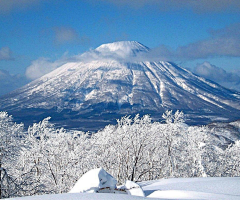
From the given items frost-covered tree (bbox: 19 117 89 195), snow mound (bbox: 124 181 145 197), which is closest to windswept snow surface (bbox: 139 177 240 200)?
snow mound (bbox: 124 181 145 197)

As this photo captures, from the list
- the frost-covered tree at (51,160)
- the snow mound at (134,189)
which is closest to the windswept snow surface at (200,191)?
the snow mound at (134,189)

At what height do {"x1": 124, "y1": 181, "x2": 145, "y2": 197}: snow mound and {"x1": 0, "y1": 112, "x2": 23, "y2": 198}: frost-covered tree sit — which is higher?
{"x1": 0, "y1": 112, "x2": 23, "y2": 198}: frost-covered tree

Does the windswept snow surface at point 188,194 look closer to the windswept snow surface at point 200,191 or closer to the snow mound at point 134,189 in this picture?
the windswept snow surface at point 200,191

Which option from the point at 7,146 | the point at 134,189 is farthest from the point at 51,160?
the point at 134,189

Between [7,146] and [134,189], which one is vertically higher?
[7,146]

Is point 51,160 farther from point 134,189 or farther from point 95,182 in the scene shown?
point 134,189

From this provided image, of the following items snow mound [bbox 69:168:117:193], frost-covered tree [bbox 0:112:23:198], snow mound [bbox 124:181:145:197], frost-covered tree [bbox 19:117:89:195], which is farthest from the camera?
frost-covered tree [bbox 19:117:89:195]

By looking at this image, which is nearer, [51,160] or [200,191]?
[200,191]

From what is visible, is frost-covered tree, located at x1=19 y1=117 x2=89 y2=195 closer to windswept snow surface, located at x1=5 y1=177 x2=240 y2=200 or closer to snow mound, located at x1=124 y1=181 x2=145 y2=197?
snow mound, located at x1=124 y1=181 x2=145 y2=197

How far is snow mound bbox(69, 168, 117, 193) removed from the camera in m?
9.32

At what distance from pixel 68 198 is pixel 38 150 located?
13572 mm

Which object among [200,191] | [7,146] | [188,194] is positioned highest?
[7,146]

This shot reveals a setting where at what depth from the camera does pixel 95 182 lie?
9.44 m

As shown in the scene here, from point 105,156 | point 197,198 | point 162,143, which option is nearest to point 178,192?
point 197,198
